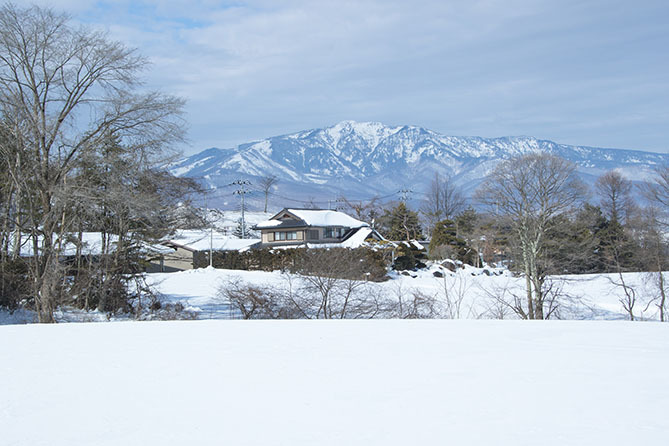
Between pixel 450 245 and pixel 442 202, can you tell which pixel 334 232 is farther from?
pixel 442 202

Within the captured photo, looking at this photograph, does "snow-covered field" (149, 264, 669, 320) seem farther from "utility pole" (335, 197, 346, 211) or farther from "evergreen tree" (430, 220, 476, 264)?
"utility pole" (335, 197, 346, 211)

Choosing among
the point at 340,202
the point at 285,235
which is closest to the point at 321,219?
the point at 285,235

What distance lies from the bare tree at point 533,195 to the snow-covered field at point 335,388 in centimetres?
2048

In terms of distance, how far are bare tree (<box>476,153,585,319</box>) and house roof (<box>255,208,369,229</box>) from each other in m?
28.4

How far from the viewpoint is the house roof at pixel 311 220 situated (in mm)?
58125

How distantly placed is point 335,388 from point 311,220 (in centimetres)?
5259

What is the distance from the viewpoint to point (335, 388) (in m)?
5.78

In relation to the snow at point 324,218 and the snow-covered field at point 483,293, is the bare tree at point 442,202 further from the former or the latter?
the snow-covered field at point 483,293

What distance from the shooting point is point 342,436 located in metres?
4.33

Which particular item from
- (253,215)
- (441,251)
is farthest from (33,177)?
(253,215)

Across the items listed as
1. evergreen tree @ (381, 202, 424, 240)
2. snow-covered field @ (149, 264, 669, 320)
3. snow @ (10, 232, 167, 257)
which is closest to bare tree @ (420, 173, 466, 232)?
evergreen tree @ (381, 202, 424, 240)

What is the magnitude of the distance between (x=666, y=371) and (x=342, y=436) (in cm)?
433

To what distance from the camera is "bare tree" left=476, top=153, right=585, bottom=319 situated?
2938cm

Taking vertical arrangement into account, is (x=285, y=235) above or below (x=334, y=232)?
below
